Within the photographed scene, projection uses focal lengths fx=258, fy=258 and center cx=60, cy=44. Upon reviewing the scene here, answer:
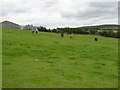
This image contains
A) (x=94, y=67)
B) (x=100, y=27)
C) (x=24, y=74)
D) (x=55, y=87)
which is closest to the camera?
(x=55, y=87)

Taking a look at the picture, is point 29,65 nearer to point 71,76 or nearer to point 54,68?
→ point 54,68

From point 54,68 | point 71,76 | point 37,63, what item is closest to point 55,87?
point 71,76

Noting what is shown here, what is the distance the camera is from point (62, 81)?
16797 millimetres

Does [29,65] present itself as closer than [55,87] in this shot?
No

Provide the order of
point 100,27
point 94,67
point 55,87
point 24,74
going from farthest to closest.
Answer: point 100,27 → point 94,67 → point 24,74 → point 55,87

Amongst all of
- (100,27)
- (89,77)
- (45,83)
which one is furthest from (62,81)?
(100,27)

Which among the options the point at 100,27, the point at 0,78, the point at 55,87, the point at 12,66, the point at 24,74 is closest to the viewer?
the point at 55,87

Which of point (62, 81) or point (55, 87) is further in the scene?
point (62, 81)

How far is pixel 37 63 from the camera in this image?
22.7 meters

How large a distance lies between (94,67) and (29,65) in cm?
569

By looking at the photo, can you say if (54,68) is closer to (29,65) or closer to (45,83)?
(29,65)

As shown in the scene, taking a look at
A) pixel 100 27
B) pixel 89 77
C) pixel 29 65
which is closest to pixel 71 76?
pixel 89 77

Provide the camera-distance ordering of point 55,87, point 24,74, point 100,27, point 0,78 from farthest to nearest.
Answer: point 100,27 < point 24,74 < point 0,78 < point 55,87

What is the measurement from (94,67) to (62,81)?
650 cm
